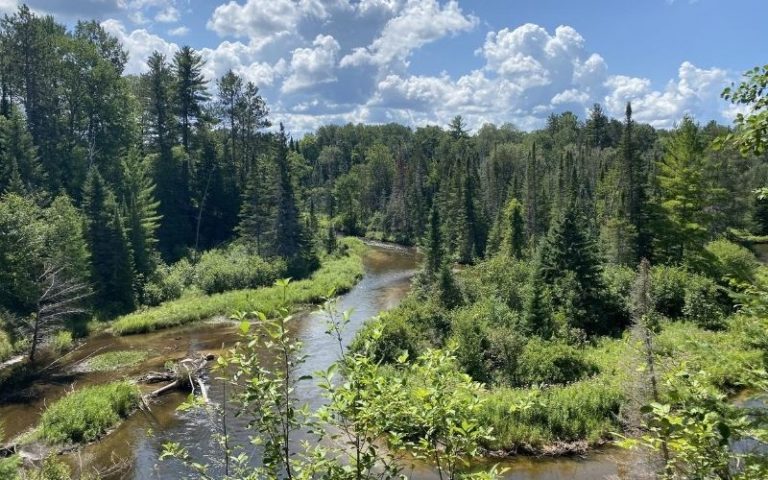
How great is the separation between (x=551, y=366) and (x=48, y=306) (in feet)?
78.8

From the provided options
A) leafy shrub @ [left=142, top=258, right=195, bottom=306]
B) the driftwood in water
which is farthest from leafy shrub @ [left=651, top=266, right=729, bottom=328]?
leafy shrub @ [left=142, top=258, right=195, bottom=306]

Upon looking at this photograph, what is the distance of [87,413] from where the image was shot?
19.9m

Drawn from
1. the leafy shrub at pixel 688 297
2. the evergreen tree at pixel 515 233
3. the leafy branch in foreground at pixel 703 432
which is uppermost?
the leafy branch in foreground at pixel 703 432

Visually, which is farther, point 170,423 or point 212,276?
point 212,276

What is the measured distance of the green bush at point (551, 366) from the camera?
22.6 metres

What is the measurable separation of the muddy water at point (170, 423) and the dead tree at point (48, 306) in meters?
1.87

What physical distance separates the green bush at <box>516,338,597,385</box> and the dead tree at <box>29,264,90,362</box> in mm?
21493

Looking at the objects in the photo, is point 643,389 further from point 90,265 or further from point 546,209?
point 546,209

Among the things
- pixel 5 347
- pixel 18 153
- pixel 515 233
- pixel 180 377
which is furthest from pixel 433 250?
pixel 18 153

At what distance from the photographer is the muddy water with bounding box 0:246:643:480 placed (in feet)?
55.5

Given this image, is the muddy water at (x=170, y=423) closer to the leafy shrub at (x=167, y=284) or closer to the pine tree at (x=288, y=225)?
the leafy shrub at (x=167, y=284)

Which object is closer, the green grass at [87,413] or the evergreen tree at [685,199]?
the green grass at [87,413]

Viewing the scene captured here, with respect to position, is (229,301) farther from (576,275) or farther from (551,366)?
(551,366)

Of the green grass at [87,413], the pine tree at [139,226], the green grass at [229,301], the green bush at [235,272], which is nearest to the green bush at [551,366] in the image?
the green grass at [229,301]
